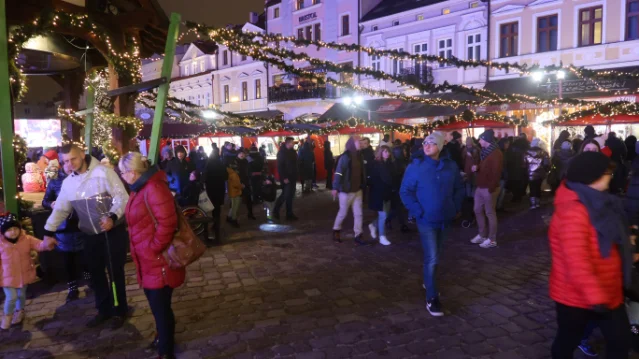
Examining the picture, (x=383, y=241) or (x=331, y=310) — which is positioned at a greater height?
(x=383, y=241)

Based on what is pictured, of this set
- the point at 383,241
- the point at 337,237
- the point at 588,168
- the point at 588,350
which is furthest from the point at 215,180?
the point at 588,168

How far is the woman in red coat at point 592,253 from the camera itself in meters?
2.69

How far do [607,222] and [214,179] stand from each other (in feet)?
22.3

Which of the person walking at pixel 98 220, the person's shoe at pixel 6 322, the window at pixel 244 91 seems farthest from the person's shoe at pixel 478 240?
the window at pixel 244 91

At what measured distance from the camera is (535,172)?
10773 millimetres

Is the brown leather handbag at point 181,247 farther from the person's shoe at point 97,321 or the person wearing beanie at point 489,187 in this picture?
the person wearing beanie at point 489,187

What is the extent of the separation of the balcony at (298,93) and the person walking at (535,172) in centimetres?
1881

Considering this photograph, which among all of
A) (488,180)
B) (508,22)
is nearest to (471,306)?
(488,180)

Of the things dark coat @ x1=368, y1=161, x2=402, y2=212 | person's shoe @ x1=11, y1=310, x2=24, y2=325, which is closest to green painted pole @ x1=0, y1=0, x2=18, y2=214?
person's shoe @ x1=11, y1=310, x2=24, y2=325

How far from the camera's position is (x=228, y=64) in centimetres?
3900

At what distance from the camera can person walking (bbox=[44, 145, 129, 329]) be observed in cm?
Result: 450

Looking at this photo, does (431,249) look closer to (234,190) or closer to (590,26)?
(234,190)

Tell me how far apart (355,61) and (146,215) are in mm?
25620

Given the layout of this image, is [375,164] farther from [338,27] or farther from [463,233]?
[338,27]
